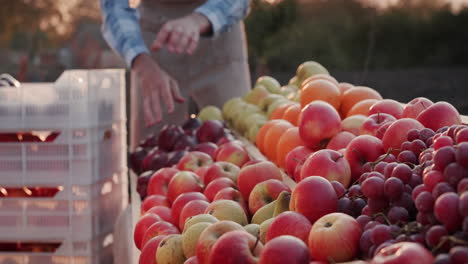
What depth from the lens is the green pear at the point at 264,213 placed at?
169 centimetres

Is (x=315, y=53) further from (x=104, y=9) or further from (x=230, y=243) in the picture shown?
(x=230, y=243)

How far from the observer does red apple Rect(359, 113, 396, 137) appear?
174cm

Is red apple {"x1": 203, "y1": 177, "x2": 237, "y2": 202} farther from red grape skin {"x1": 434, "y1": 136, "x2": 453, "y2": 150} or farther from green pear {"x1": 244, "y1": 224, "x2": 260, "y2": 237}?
red grape skin {"x1": 434, "y1": 136, "x2": 453, "y2": 150}

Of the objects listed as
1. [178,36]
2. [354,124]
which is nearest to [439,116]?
[354,124]

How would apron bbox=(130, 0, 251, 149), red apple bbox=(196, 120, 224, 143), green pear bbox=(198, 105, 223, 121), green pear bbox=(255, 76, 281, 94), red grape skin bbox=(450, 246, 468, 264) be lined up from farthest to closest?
apron bbox=(130, 0, 251, 149) < green pear bbox=(198, 105, 223, 121) < green pear bbox=(255, 76, 281, 94) < red apple bbox=(196, 120, 224, 143) < red grape skin bbox=(450, 246, 468, 264)

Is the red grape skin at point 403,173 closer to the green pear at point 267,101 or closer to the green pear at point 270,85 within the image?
the green pear at point 267,101

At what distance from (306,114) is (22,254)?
1.51 meters

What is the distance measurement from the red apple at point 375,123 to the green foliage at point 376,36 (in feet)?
29.0

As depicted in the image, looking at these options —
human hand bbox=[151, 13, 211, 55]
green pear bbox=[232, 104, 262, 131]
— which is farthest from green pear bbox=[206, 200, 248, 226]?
green pear bbox=[232, 104, 262, 131]

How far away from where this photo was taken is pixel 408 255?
0.93m

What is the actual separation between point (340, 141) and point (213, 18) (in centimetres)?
139

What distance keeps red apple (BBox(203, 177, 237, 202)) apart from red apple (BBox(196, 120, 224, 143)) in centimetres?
98

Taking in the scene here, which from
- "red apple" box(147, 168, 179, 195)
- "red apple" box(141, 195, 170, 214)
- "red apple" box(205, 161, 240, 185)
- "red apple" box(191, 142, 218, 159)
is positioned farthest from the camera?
"red apple" box(191, 142, 218, 159)

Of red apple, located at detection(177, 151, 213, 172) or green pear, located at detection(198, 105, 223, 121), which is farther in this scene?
green pear, located at detection(198, 105, 223, 121)
